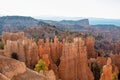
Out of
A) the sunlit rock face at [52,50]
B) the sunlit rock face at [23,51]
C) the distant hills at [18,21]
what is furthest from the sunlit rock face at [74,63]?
the distant hills at [18,21]

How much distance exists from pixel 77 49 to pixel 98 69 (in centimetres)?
693

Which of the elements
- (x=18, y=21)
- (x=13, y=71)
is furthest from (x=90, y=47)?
(x=18, y=21)

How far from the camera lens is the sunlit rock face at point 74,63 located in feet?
162

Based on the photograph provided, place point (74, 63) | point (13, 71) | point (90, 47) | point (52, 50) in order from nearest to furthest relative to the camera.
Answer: point (13, 71), point (74, 63), point (52, 50), point (90, 47)

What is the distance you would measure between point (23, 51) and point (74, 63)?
7840 mm

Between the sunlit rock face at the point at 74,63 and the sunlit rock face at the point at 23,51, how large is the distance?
418 centimetres

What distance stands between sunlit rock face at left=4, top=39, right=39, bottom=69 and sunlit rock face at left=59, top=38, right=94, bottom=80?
4.18 m

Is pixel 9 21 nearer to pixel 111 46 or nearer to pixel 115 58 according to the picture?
pixel 111 46

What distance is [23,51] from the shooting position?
46938 mm

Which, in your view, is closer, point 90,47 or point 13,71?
point 13,71

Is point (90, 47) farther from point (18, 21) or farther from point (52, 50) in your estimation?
point (18, 21)

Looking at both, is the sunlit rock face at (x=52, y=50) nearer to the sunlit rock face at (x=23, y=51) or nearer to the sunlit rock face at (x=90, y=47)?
the sunlit rock face at (x=23, y=51)

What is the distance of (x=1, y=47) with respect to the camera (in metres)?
53.0

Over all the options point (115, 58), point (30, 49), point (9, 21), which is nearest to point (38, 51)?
point (30, 49)
